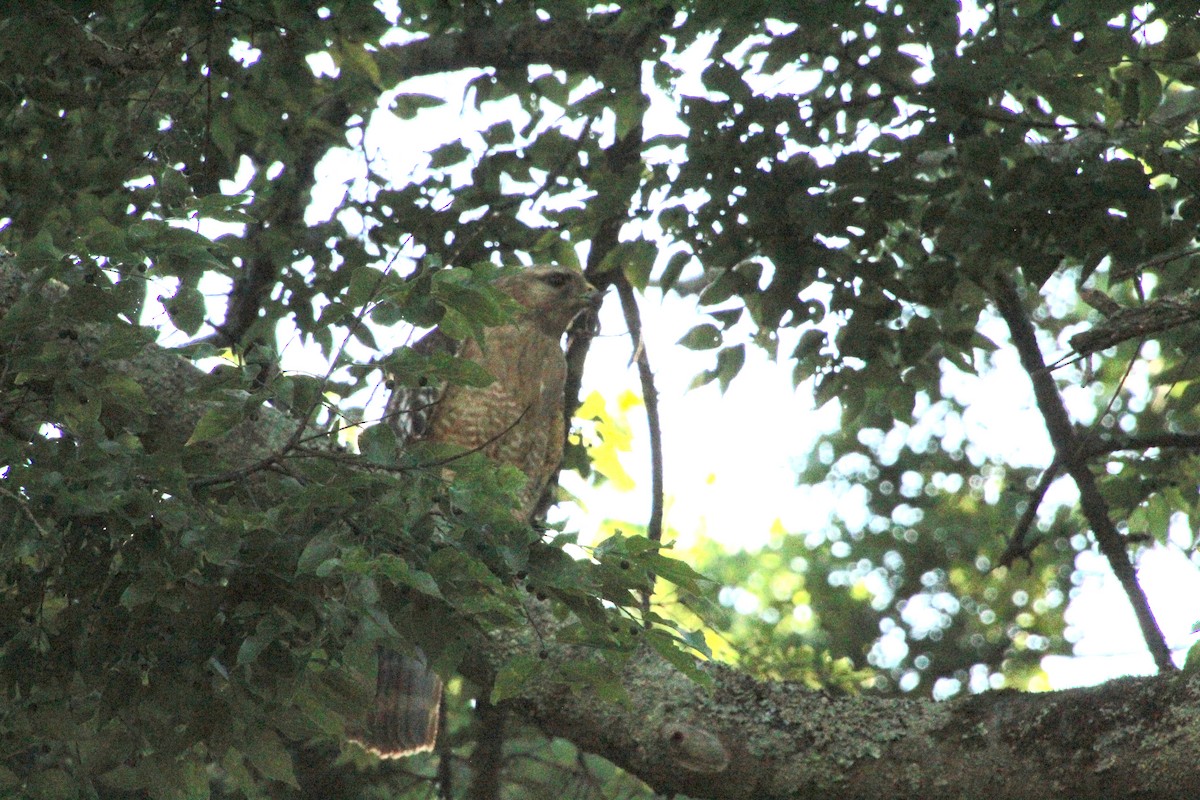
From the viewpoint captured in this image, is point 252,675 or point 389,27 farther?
point 389,27

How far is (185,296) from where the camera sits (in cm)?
243

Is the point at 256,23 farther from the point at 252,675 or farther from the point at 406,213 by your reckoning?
the point at 252,675

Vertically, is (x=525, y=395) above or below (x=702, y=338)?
above

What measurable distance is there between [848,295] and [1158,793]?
65.9 inches

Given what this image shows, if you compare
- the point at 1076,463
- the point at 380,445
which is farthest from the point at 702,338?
the point at 380,445

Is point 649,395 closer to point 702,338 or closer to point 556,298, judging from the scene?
point 702,338

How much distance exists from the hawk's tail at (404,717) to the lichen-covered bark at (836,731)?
89cm

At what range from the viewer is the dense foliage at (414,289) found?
227 centimetres

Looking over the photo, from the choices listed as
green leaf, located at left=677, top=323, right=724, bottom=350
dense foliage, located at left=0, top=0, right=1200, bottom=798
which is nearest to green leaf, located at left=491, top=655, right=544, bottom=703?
dense foliage, located at left=0, top=0, right=1200, bottom=798

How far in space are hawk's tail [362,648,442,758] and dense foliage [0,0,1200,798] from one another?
0.24m

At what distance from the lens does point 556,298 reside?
5301 millimetres

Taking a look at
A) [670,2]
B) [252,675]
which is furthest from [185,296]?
[670,2]

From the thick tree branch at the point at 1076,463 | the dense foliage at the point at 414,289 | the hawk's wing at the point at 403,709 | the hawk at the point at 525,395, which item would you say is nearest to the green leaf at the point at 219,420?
the dense foliage at the point at 414,289

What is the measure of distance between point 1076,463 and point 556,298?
7.04 feet
